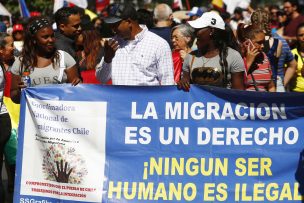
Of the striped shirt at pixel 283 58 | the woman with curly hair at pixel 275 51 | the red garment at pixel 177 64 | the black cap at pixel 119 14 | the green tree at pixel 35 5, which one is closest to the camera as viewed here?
the black cap at pixel 119 14

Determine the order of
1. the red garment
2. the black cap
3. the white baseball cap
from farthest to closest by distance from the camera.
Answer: the red garment < the black cap < the white baseball cap

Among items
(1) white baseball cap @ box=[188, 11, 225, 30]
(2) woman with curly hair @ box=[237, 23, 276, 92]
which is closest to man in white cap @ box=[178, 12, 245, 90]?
(1) white baseball cap @ box=[188, 11, 225, 30]

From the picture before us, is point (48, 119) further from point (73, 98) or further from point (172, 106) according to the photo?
point (172, 106)

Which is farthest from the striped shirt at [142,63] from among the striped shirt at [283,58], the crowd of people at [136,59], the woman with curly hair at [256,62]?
the striped shirt at [283,58]

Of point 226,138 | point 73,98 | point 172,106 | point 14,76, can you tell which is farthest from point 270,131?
point 14,76

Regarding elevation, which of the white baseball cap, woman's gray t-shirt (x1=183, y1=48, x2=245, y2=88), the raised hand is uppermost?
the white baseball cap

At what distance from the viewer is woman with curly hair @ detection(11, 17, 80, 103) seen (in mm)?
8016

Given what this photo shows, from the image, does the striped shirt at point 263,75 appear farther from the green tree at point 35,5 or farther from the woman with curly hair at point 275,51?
the green tree at point 35,5

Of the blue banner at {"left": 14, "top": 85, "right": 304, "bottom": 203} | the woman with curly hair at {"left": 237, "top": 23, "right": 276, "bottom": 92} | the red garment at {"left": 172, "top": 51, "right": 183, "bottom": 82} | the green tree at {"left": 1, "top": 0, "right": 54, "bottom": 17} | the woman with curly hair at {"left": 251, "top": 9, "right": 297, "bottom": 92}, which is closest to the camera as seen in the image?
the blue banner at {"left": 14, "top": 85, "right": 304, "bottom": 203}

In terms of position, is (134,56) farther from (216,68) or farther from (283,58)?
(283,58)

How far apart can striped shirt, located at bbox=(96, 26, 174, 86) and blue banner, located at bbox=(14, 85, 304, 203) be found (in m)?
0.58

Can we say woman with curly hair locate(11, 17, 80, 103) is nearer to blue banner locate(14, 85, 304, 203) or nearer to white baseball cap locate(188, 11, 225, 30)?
blue banner locate(14, 85, 304, 203)

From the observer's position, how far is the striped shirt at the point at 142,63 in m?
8.34

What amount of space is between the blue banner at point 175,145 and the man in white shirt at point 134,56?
584 millimetres
